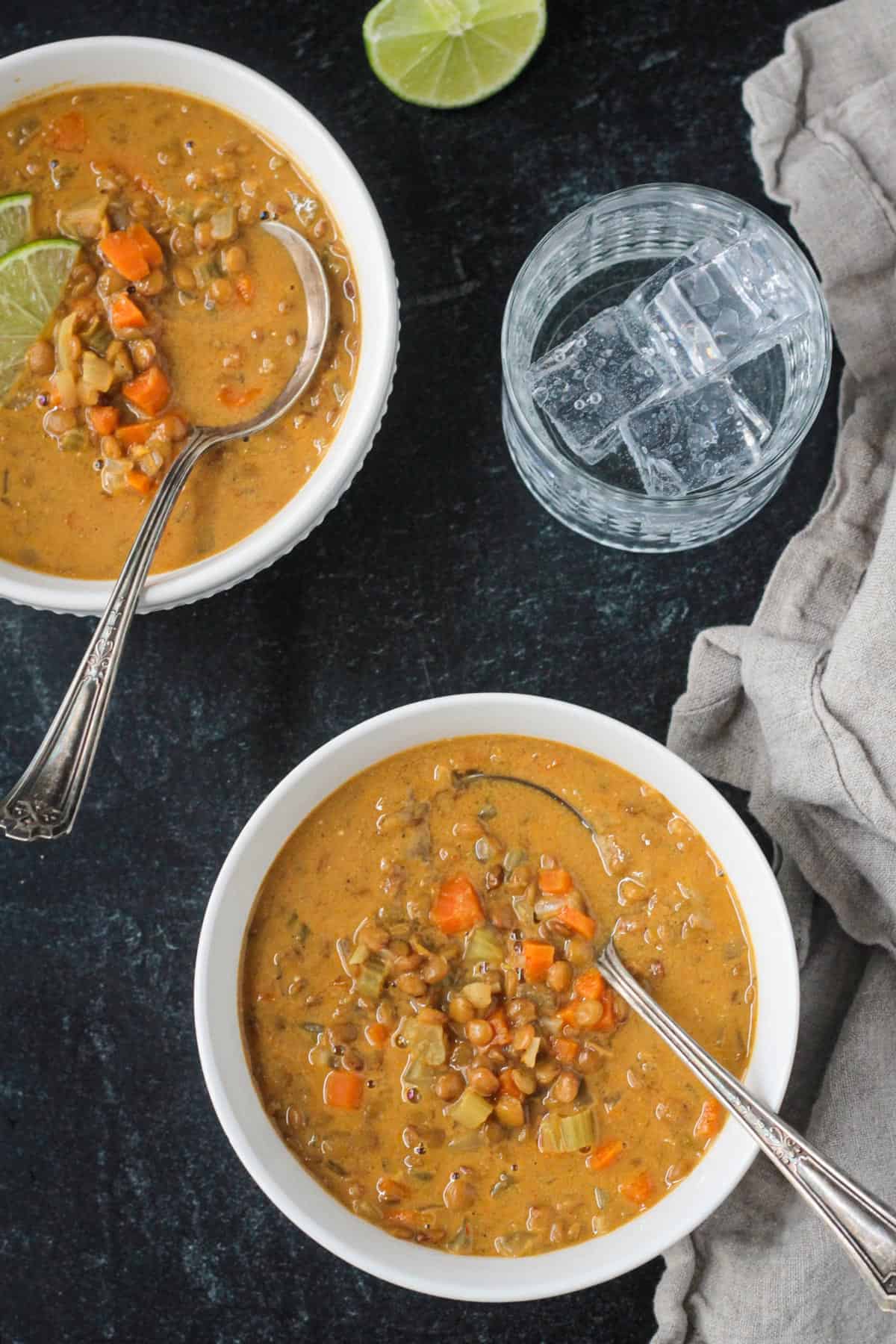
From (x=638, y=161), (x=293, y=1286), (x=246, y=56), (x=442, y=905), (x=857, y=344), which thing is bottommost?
(x=293, y=1286)

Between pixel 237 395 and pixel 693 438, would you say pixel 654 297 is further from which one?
pixel 237 395

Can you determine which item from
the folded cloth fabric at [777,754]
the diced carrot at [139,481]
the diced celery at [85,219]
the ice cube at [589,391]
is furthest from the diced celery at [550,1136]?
the diced celery at [85,219]

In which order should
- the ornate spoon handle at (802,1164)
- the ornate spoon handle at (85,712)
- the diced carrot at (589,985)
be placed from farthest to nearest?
1. the diced carrot at (589,985)
2. the ornate spoon handle at (85,712)
3. the ornate spoon handle at (802,1164)

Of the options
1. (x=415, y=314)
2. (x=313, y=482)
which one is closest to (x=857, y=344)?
(x=415, y=314)

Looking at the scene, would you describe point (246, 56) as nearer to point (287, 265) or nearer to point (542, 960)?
point (287, 265)

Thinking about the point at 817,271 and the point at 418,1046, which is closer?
the point at 418,1046

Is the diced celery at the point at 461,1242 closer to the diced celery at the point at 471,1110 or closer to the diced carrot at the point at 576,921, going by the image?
the diced celery at the point at 471,1110

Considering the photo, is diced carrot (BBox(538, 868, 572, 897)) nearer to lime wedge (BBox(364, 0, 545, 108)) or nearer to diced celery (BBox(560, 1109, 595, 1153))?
diced celery (BBox(560, 1109, 595, 1153))
